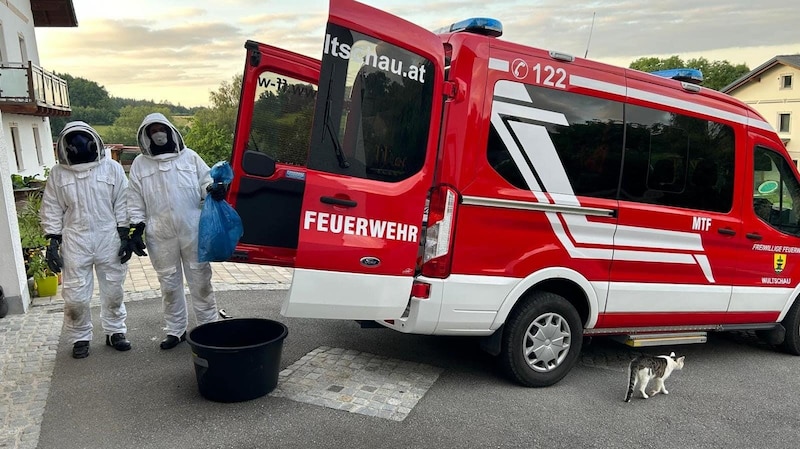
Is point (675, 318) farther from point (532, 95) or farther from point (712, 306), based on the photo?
point (532, 95)

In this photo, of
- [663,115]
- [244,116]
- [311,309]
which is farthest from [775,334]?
[244,116]

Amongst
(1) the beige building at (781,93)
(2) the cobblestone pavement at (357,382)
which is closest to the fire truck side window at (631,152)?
(2) the cobblestone pavement at (357,382)

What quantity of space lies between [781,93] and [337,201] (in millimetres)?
40048

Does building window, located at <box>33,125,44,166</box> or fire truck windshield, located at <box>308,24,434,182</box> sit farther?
building window, located at <box>33,125,44,166</box>

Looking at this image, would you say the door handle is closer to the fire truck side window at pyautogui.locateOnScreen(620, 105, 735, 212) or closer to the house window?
the fire truck side window at pyautogui.locateOnScreen(620, 105, 735, 212)

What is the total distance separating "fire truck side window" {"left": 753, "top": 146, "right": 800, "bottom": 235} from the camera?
4707 millimetres

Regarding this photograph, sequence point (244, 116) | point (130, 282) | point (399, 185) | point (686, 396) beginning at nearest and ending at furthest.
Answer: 1. point (399, 185)
2. point (686, 396)
3. point (244, 116)
4. point (130, 282)

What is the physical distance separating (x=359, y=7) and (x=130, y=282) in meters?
5.37

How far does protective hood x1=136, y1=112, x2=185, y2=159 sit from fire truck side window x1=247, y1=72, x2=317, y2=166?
61cm

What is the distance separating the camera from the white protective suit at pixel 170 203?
4266mm

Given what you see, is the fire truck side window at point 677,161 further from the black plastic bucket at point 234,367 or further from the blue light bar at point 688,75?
the black plastic bucket at point 234,367

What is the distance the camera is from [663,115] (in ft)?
13.6

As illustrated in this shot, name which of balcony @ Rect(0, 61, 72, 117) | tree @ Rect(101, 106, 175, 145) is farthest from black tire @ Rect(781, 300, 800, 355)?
tree @ Rect(101, 106, 175, 145)

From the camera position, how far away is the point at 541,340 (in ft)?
12.7
